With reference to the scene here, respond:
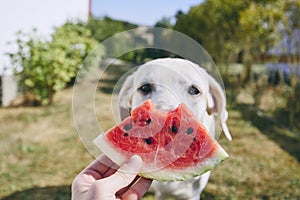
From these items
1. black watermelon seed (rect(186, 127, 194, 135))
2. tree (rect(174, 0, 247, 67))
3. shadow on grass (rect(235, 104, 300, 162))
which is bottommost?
shadow on grass (rect(235, 104, 300, 162))

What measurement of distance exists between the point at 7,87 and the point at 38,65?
37.2 inches

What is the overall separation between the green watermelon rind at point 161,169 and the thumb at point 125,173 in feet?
0.15

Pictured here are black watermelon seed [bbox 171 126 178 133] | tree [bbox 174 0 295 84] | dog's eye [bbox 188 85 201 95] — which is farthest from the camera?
tree [bbox 174 0 295 84]

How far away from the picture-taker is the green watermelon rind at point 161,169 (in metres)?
1.78

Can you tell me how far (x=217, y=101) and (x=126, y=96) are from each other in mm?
707

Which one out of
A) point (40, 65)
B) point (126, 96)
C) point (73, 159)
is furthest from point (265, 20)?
point (126, 96)

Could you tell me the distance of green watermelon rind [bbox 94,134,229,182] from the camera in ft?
5.84

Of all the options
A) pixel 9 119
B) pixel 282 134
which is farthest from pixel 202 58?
pixel 9 119

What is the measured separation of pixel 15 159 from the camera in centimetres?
563

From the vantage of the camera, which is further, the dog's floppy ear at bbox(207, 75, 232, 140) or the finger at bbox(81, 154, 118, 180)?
the dog's floppy ear at bbox(207, 75, 232, 140)

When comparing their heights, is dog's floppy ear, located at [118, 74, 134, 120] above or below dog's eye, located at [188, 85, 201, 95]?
below

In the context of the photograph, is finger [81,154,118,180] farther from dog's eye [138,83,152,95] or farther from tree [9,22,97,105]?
tree [9,22,97,105]

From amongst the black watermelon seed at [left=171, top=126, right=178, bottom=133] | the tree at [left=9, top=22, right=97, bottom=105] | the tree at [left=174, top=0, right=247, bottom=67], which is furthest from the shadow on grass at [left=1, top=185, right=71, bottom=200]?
the tree at [left=174, top=0, right=247, bottom=67]

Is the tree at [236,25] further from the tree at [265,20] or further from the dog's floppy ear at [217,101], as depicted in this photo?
the dog's floppy ear at [217,101]
